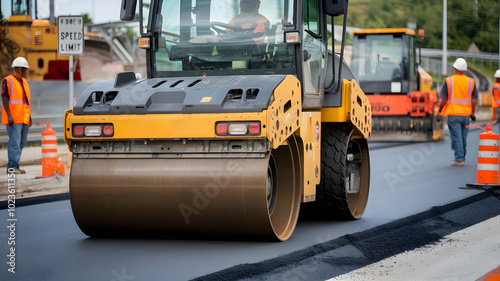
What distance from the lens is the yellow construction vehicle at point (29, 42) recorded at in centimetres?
2723

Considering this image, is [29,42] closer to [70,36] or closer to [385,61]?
[385,61]

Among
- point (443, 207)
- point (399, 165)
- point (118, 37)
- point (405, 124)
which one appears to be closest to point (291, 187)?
point (443, 207)

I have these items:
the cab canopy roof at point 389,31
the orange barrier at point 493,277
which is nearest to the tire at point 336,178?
the orange barrier at point 493,277

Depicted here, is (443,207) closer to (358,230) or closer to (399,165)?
(358,230)

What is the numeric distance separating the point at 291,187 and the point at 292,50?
1.28 metres

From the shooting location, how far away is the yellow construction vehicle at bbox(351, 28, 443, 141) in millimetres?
22375

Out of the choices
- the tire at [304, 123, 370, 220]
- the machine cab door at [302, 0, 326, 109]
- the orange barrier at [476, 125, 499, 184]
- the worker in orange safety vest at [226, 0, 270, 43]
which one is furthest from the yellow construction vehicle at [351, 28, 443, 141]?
the worker in orange safety vest at [226, 0, 270, 43]

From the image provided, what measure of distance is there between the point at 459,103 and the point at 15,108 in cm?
789

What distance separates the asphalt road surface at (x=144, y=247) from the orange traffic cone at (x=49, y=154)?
2.71 meters

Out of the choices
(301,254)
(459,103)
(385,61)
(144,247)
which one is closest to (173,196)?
(144,247)

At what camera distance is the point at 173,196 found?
6.66 meters

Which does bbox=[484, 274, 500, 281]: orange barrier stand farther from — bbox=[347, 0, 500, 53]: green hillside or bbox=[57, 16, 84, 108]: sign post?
bbox=[347, 0, 500, 53]: green hillside

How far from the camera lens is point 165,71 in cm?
791

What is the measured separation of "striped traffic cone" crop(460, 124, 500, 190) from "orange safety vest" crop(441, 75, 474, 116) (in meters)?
2.96
